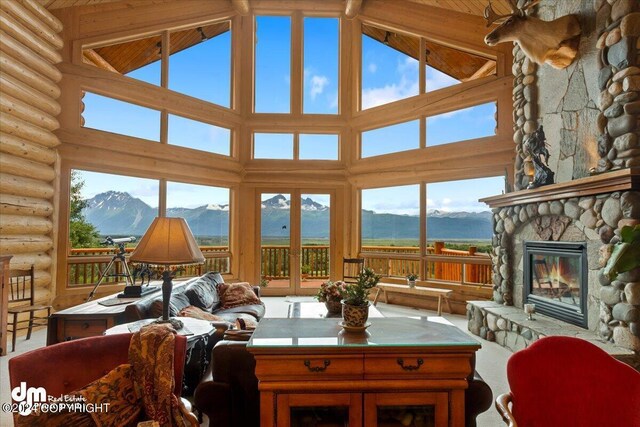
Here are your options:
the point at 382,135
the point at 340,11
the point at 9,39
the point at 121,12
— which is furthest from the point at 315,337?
the point at 340,11

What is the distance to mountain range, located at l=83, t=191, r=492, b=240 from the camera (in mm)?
5895

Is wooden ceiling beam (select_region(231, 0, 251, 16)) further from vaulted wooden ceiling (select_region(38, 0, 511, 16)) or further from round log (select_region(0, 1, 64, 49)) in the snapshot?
round log (select_region(0, 1, 64, 49))

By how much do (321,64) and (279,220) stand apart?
3.51m

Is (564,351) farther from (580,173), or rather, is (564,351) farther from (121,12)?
(121,12)

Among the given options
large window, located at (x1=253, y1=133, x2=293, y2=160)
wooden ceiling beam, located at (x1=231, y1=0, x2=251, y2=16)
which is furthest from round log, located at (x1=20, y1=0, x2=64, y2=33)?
large window, located at (x1=253, y1=133, x2=293, y2=160)

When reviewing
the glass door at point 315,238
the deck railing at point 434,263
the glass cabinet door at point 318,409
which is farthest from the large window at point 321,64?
the glass cabinet door at point 318,409

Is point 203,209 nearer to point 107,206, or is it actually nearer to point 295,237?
point 107,206

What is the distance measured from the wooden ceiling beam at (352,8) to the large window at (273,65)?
50.5 inches

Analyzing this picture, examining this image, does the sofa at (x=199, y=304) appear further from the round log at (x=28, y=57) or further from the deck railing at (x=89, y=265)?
the round log at (x=28, y=57)

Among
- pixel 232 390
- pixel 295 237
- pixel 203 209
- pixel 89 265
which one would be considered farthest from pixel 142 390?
pixel 295 237

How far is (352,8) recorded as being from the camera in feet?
23.5

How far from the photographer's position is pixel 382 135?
7184 mm

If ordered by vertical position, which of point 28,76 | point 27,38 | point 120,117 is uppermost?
point 27,38

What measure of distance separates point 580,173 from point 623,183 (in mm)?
863
